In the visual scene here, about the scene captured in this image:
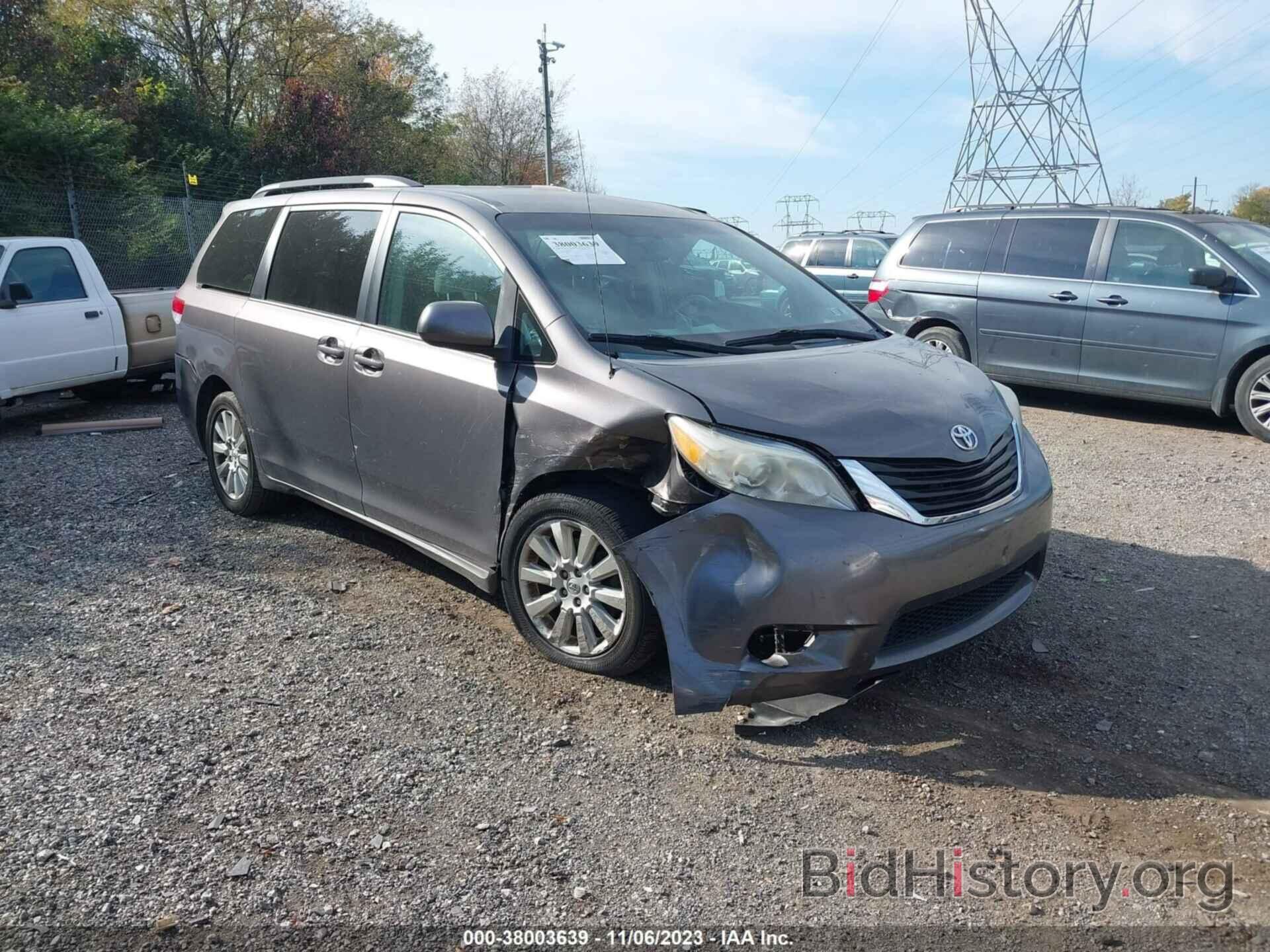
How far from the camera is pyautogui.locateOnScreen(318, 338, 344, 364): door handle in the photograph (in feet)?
15.2

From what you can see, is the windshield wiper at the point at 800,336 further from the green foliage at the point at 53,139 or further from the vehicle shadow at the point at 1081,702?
the green foliage at the point at 53,139

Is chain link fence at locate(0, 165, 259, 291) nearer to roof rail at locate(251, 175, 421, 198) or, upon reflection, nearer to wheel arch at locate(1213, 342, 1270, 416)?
roof rail at locate(251, 175, 421, 198)

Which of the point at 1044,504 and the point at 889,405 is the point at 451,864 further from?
the point at 1044,504

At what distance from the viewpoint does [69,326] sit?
8.96m

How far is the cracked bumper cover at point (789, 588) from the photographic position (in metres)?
3.13

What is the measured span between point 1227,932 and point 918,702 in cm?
129

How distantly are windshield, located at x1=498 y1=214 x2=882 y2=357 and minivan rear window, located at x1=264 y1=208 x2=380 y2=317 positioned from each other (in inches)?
36.2

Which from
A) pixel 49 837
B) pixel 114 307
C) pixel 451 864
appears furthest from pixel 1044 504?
pixel 114 307

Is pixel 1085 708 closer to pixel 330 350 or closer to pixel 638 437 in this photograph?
pixel 638 437

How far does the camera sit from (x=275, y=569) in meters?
5.04

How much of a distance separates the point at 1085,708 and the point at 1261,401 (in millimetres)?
5623

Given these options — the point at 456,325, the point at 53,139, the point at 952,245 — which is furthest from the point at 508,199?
the point at 53,139

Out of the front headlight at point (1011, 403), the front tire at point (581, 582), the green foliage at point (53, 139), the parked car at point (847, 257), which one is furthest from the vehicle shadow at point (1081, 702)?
the green foliage at point (53, 139)

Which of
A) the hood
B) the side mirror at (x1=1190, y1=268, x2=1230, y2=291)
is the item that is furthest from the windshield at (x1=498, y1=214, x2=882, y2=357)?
the side mirror at (x1=1190, y1=268, x2=1230, y2=291)
